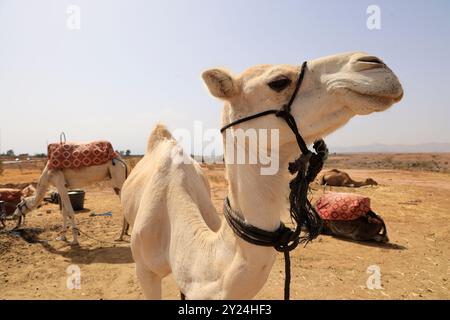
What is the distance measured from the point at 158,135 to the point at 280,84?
109 inches

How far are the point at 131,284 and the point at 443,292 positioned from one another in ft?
15.8

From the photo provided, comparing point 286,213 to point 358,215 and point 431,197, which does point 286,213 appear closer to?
point 358,215

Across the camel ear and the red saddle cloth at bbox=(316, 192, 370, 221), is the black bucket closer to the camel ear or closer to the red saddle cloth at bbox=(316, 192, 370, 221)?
the red saddle cloth at bbox=(316, 192, 370, 221)

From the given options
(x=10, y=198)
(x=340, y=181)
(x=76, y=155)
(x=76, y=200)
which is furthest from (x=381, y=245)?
(x=340, y=181)

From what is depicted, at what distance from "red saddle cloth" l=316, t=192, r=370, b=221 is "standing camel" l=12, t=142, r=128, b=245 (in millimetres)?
4955

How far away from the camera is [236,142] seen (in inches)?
68.7

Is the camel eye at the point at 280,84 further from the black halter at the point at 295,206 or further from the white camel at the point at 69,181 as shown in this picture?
the white camel at the point at 69,181

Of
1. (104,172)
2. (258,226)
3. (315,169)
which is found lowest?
(104,172)

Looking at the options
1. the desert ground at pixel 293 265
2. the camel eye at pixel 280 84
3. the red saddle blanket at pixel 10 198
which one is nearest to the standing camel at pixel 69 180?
the desert ground at pixel 293 265

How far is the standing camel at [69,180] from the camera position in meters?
7.31

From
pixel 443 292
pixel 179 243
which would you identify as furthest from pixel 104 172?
pixel 443 292

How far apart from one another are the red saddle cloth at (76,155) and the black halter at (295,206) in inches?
259

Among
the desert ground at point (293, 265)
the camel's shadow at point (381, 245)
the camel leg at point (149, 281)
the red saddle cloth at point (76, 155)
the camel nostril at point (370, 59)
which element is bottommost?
the camel's shadow at point (381, 245)

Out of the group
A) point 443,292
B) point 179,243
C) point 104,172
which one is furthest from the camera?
point 104,172
